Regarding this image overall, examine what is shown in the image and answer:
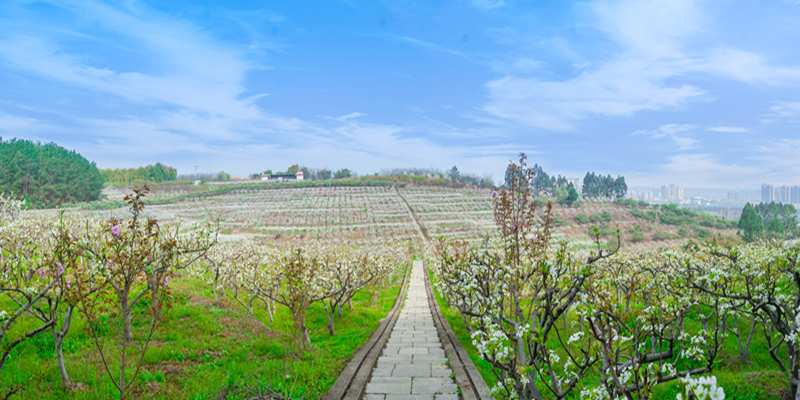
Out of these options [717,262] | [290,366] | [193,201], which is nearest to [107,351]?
[290,366]

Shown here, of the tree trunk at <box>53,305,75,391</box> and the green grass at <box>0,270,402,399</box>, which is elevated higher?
the tree trunk at <box>53,305,75,391</box>


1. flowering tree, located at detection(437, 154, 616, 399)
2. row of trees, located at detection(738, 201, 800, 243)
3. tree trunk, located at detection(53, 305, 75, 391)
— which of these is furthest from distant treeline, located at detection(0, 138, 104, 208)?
row of trees, located at detection(738, 201, 800, 243)

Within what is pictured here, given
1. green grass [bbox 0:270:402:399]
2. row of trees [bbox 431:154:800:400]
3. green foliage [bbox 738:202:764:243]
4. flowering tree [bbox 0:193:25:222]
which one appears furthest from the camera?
green foliage [bbox 738:202:764:243]

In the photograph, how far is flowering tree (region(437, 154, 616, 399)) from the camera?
13.7 feet

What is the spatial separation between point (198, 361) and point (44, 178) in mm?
87754

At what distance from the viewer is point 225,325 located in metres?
12.9

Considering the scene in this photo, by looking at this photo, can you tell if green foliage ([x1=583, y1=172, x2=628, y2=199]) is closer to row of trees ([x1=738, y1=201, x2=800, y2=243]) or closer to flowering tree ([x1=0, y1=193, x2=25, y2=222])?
row of trees ([x1=738, y1=201, x2=800, y2=243])

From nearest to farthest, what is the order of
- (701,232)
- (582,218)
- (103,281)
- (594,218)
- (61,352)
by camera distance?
(61,352) → (103,281) → (701,232) → (582,218) → (594,218)

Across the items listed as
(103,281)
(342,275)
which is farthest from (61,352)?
(342,275)

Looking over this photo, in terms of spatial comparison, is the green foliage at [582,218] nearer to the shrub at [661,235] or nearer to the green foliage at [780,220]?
the shrub at [661,235]

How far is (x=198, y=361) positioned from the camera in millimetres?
9586

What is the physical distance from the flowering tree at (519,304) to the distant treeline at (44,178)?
270 ft

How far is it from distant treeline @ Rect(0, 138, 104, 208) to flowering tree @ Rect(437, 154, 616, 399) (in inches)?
3240

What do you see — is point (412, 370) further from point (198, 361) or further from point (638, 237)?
point (638, 237)
